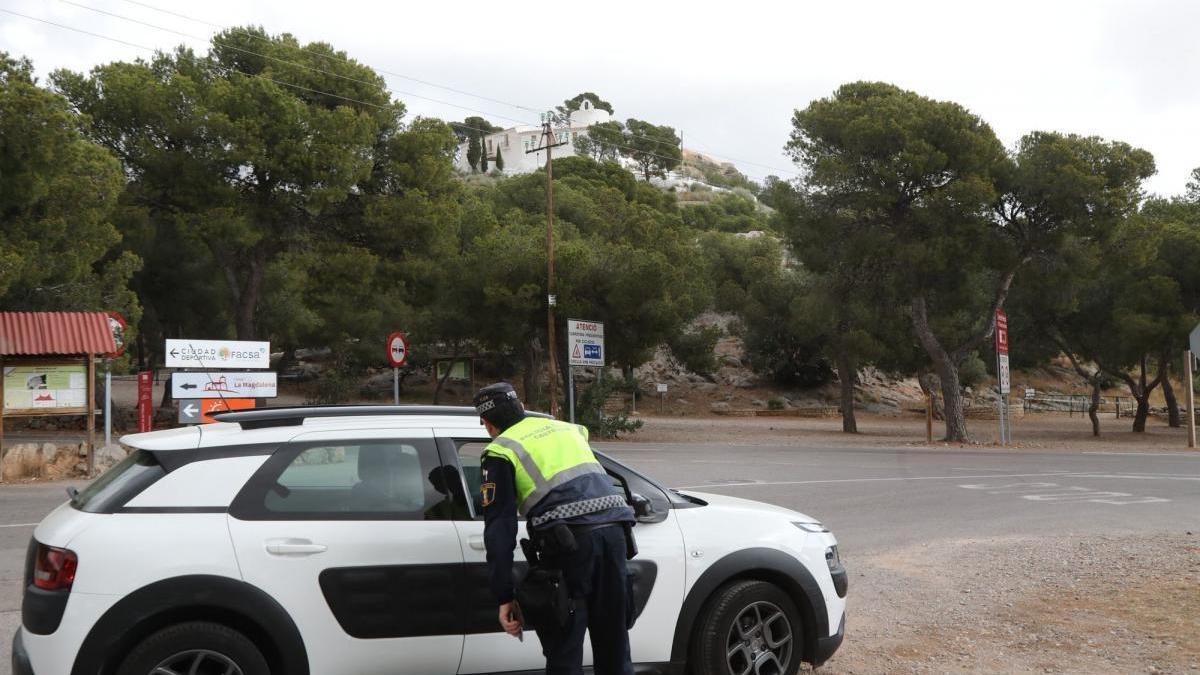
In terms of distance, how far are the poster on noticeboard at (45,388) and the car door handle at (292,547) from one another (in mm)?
14622

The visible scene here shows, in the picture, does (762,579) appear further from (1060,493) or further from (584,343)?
(584,343)

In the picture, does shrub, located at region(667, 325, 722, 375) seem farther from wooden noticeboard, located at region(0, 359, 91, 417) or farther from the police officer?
the police officer

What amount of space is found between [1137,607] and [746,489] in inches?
324

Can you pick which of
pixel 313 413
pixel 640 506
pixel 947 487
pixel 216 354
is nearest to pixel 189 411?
pixel 216 354

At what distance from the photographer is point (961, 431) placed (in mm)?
30078

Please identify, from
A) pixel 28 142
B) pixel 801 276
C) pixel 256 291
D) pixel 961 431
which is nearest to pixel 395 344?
pixel 28 142

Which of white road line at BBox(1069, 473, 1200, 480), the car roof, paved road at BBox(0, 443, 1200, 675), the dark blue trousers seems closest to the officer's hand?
the dark blue trousers

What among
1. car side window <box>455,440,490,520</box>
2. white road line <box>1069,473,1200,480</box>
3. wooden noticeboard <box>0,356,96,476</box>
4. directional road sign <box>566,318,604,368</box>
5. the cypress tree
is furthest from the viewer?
the cypress tree

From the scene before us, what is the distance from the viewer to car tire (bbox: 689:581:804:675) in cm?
501

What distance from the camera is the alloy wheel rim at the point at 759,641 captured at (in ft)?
16.7

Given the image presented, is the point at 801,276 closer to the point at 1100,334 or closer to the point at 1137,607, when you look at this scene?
the point at 1100,334

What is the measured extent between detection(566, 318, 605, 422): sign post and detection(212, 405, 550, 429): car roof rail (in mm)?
20695

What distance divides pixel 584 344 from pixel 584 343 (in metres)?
0.03

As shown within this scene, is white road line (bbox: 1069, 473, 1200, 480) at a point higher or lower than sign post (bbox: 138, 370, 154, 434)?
lower
